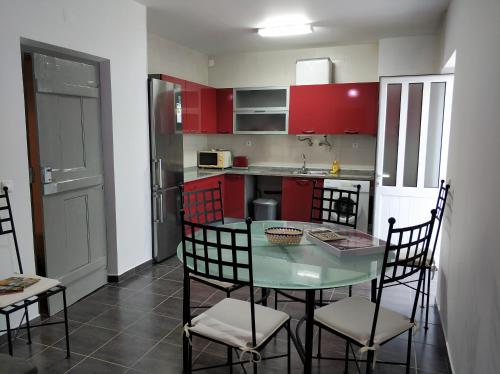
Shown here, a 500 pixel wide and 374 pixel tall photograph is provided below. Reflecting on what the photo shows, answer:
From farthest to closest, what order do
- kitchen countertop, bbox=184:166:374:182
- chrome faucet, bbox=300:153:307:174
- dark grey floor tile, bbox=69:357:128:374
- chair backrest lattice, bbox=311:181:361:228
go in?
chrome faucet, bbox=300:153:307:174 < kitchen countertop, bbox=184:166:374:182 < chair backrest lattice, bbox=311:181:361:228 < dark grey floor tile, bbox=69:357:128:374

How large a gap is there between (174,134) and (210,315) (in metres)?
2.62

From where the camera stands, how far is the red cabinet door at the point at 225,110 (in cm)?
586

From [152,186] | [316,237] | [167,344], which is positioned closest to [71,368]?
[167,344]

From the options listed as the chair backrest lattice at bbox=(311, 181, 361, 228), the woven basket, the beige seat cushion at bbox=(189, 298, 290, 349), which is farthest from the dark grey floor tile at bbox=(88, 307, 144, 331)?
the chair backrest lattice at bbox=(311, 181, 361, 228)

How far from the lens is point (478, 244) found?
6.14ft

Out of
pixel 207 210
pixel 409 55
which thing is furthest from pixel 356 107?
pixel 207 210

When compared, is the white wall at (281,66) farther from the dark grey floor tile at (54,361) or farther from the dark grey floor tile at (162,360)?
the dark grey floor tile at (54,361)

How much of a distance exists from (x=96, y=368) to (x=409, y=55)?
4.82 metres

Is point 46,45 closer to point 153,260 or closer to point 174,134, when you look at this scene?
point 174,134

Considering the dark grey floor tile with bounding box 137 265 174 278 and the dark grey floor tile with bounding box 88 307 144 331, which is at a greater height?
the dark grey floor tile with bounding box 137 265 174 278

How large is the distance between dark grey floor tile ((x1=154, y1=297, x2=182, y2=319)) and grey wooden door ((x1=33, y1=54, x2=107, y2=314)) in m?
0.73

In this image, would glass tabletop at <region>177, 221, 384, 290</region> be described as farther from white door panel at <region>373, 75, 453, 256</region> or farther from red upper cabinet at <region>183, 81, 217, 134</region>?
red upper cabinet at <region>183, 81, 217, 134</region>

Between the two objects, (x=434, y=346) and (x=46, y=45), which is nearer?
(x=434, y=346)

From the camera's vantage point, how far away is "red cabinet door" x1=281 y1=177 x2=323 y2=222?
5.39 metres
